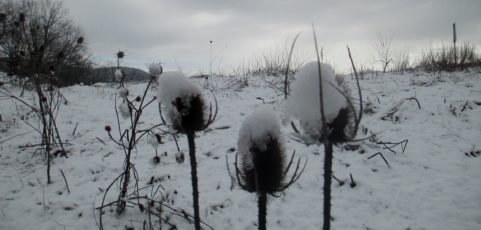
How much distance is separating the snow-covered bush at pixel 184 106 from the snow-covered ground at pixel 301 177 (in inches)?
17.5

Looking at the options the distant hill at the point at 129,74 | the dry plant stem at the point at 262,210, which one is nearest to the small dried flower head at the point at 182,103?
the dry plant stem at the point at 262,210

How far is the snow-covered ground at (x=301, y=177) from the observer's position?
9.39 ft

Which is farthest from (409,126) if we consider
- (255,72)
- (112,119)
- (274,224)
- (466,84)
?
(255,72)

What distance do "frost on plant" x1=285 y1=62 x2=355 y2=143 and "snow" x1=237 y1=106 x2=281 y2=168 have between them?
0.08m

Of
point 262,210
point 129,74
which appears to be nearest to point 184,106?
point 262,210

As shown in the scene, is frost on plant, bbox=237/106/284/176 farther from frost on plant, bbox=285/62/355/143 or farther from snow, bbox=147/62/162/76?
snow, bbox=147/62/162/76

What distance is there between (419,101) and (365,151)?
2192mm

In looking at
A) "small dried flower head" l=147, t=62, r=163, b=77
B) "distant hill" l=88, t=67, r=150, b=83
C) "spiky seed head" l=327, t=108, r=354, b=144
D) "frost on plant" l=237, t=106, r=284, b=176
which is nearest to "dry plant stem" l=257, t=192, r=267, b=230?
"frost on plant" l=237, t=106, r=284, b=176

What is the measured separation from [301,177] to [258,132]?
2.46 meters

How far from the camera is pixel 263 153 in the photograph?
1.25 meters

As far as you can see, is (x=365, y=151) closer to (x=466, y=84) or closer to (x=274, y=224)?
(x=274, y=224)

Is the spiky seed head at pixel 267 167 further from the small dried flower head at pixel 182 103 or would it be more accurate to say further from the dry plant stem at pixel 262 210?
the small dried flower head at pixel 182 103

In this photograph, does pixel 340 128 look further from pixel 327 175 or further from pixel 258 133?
pixel 258 133

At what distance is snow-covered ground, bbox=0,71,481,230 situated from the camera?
2.86 m
